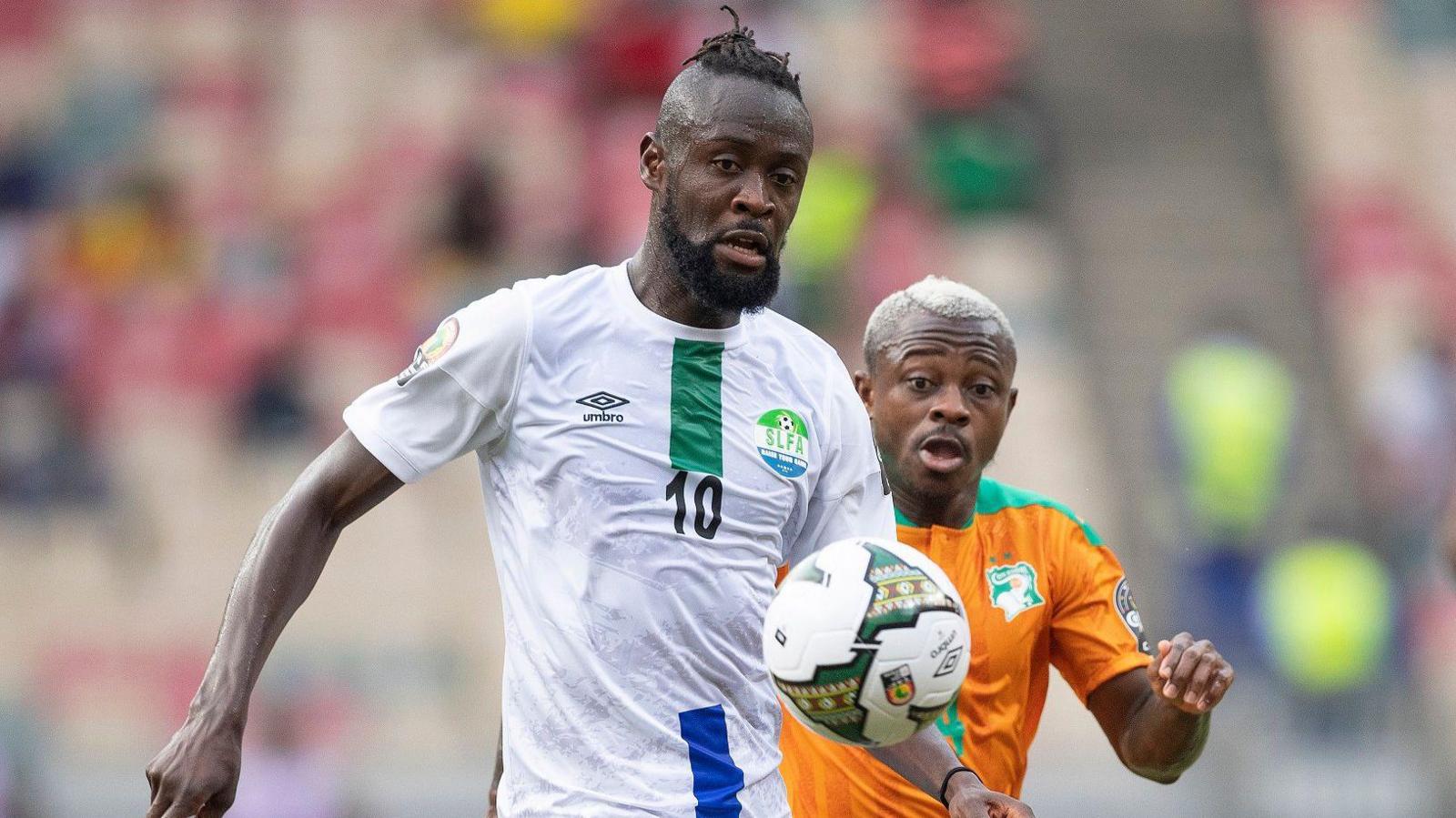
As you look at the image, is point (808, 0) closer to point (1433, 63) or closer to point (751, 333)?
point (1433, 63)

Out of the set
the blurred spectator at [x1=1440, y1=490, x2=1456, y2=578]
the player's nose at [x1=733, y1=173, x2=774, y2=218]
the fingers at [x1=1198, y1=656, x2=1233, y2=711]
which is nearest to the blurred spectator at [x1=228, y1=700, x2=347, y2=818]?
the fingers at [x1=1198, y1=656, x2=1233, y2=711]

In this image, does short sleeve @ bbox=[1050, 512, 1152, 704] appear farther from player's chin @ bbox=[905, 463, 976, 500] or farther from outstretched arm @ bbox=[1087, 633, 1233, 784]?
player's chin @ bbox=[905, 463, 976, 500]

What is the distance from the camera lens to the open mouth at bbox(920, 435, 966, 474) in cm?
573

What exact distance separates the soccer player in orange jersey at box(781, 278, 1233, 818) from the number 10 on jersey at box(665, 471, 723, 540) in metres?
1.25

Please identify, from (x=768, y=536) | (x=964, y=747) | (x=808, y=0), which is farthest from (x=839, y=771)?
(x=808, y=0)

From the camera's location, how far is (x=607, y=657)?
450 cm

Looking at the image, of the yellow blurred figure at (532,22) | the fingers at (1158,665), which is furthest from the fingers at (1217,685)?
the yellow blurred figure at (532,22)

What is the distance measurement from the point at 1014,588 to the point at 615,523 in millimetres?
1674

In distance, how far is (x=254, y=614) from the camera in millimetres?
4324

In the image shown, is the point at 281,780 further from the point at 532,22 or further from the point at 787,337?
the point at 532,22

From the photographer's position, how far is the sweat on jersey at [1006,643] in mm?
5613

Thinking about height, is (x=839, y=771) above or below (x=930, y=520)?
below

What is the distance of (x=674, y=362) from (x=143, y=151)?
13.3 meters

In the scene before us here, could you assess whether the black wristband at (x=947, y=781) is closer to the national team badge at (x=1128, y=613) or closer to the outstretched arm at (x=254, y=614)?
the national team badge at (x=1128, y=613)
